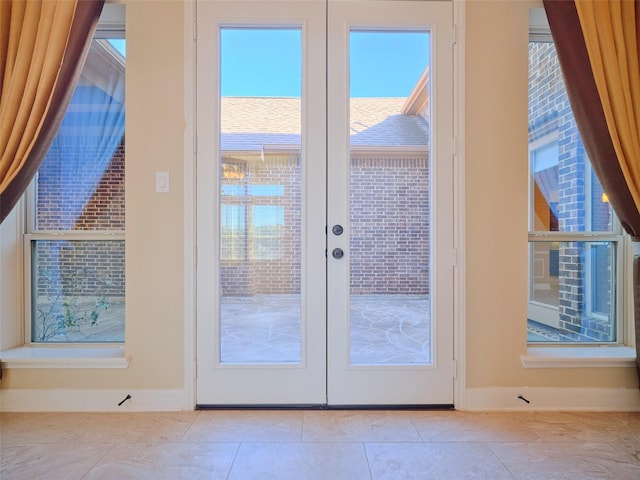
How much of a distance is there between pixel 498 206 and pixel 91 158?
102 inches

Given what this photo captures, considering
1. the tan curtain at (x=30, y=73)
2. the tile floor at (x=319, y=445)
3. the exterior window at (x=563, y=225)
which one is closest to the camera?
the tile floor at (x=319, y=445)

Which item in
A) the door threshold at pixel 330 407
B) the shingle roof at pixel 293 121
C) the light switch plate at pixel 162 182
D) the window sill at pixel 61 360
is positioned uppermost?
the shingle roof at pixel 293 121

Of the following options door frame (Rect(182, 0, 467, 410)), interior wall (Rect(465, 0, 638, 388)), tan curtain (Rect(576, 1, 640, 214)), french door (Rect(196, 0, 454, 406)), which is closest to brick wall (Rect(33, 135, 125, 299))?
door frame (Rect(182, 0, 467, 410))

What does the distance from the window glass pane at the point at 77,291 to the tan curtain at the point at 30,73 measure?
0.47 m

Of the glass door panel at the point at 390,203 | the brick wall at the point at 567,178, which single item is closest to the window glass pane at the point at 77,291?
the glass door panel at the point at 390,203

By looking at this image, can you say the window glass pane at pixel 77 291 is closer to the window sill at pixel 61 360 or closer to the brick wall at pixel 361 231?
the window sill at pixel 61 360

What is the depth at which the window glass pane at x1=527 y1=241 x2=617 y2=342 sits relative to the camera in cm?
222

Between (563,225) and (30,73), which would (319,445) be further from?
(30,73)

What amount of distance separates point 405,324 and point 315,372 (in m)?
0.63

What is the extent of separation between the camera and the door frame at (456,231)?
2025 mm

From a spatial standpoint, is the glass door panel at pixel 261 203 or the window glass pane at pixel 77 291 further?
the window glass pane at pixel 77 291

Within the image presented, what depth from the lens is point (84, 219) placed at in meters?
2.23

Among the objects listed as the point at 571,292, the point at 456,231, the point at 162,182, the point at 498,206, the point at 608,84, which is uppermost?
the point at 608,84

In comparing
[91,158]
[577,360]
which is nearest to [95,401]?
[91,158]
